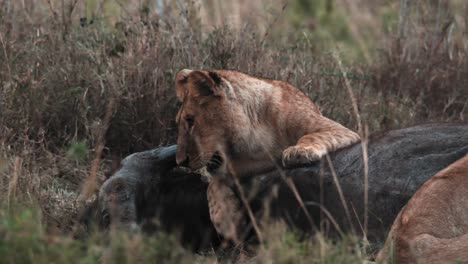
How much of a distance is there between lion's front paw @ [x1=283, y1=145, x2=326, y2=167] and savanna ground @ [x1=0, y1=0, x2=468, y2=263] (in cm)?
58

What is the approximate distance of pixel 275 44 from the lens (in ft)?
23.9

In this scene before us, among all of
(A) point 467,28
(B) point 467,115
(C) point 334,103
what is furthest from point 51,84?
(A) point 467,28

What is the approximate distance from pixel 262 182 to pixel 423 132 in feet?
2.61

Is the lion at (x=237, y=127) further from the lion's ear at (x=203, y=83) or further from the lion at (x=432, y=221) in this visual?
the lion at (x=432, y=221)

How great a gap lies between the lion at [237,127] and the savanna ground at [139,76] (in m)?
0.43

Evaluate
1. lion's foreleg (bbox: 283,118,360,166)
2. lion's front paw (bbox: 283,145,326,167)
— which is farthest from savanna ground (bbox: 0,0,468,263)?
lion's front paw (bbox: 283,145,326,167)

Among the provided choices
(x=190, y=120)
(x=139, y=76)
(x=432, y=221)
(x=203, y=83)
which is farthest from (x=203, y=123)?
(x=432, y=221)

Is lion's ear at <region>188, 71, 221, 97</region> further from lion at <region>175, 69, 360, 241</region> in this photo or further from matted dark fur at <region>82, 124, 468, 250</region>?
matted dark fur at <region>82, 124, 468, 250</region>

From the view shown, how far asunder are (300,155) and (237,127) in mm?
496

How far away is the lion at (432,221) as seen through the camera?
381 centimetres

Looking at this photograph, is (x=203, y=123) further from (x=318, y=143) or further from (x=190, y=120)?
(x=318, y=143)

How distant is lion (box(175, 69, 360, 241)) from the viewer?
5121mm

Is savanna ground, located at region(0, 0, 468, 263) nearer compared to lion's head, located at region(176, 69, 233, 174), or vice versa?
lion's head, located at region(176, 69, 233, 174)

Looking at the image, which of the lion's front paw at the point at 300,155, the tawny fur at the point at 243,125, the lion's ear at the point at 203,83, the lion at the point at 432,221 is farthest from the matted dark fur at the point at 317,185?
the lion at the point at 432,221
